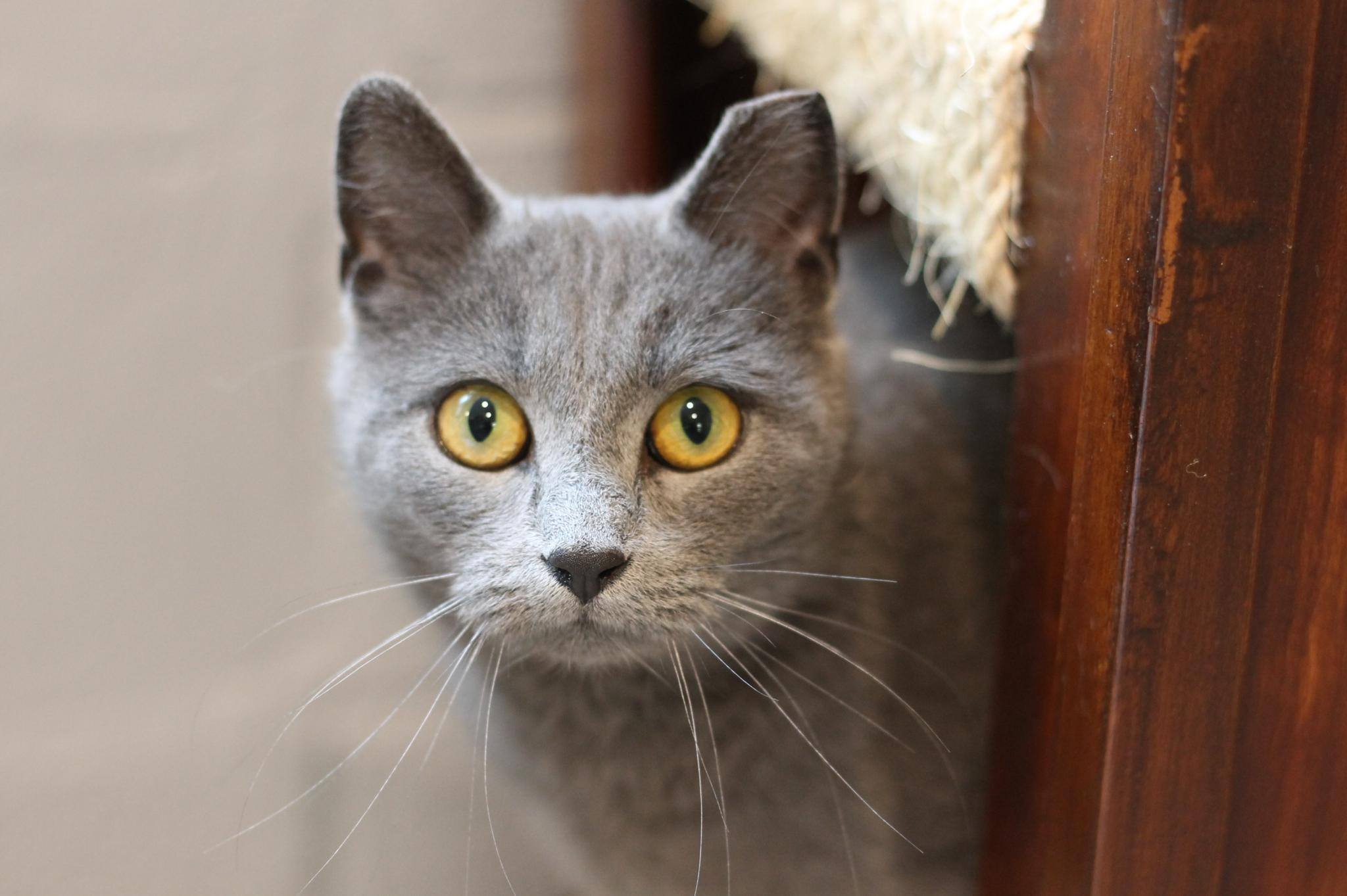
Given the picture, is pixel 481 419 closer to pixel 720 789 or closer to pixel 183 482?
pixel 183 482

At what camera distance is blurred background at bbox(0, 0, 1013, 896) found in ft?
2.56

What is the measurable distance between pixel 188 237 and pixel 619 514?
50 centimetres

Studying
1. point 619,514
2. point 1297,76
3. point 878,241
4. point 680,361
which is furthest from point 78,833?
point 878,241

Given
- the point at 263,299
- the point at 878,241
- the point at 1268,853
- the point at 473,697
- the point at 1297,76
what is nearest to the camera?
the point at 1297,76

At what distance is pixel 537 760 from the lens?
3.43 feet

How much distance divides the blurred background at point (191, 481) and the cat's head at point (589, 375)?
0.12 meters

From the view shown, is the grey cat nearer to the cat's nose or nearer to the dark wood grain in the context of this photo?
the cat's nose

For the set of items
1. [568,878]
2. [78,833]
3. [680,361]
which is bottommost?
[568,878]

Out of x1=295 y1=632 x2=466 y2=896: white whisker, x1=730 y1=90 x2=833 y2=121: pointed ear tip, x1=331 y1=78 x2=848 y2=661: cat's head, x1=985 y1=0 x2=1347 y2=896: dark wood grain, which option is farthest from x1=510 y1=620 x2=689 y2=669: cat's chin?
x1=730 y1=90 x2=833 y2=121: pointed ear tip

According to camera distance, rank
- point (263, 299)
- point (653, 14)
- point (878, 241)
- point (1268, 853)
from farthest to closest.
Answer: point (653, 14) < point (878, 241) < point (263, 299) < point (1268, 853)

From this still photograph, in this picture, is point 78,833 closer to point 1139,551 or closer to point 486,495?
point 486,495

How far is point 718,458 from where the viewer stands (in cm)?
91

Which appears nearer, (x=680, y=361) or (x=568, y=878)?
(x=680, y=361)

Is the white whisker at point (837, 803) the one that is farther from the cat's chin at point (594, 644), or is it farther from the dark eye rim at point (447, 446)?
the dark eye rim at point (447, 446)
